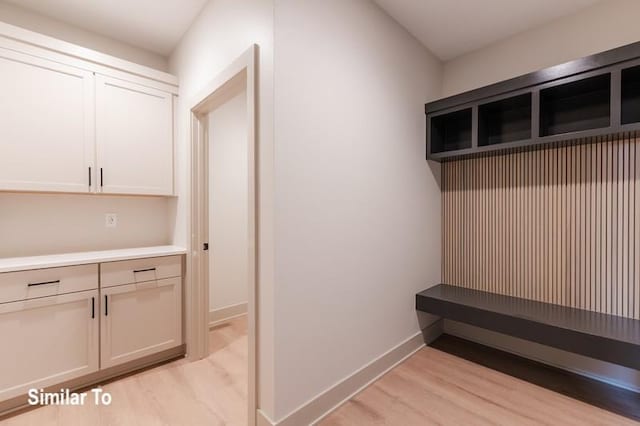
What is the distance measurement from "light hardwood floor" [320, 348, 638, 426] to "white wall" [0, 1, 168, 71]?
132 inches

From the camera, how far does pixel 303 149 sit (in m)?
1.60

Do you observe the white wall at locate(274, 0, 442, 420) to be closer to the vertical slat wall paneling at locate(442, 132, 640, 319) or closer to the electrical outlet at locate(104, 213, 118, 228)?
the vertical slat wall paneling at locate(442, 132, 640, 319)

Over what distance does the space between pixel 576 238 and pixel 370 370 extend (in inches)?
73.5

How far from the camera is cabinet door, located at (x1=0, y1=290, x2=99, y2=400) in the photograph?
1737 millimetres

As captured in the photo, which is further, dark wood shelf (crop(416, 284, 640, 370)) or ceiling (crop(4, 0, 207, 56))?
ceiling (crop(4, 0, 207, 56))

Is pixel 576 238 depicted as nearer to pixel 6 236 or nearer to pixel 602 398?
pixel 602 398

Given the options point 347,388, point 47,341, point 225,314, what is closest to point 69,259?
point 47,341

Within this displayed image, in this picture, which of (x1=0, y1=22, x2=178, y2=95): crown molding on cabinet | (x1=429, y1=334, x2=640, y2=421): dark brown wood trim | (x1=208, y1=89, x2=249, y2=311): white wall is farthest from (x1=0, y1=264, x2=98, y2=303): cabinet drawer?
(x1=429, y1=334, x2=640, y2=421): dark brown wood trim

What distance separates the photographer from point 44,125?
2025 millimetres

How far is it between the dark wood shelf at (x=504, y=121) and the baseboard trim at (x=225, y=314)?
3.06 metres

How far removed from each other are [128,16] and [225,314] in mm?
2940

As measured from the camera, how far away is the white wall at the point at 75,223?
2.09 meters

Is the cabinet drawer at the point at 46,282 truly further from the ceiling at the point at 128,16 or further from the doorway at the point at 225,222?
the ceiling at the point at 128,16

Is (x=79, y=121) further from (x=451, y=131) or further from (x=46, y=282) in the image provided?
(x=451, y=131)
